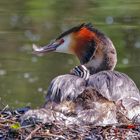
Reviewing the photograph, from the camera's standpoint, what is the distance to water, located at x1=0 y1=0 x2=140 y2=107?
45.8 feet

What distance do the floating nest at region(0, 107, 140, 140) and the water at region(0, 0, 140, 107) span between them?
4783mm

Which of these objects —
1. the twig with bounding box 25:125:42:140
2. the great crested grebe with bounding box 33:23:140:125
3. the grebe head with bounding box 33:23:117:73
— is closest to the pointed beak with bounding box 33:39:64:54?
the grebe head with bounding box 33:23:117:73

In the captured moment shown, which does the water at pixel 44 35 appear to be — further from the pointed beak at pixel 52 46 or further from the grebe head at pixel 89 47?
the grebe head at pixel 89 47

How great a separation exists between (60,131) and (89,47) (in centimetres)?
171

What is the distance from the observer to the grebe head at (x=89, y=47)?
916cm

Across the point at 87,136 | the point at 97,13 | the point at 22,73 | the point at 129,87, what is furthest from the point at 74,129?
the point at 97,13

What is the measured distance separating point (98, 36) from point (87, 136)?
157 centimetres

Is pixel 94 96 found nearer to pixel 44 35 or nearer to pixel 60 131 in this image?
pixel 60 131

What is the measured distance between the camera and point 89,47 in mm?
9430

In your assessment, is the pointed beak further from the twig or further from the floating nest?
the twig

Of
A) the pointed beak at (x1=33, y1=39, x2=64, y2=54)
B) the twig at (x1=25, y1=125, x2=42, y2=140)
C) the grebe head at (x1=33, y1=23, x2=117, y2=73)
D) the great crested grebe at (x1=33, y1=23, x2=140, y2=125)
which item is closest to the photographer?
the twig at (x1=25, y1=125, x2=42, y2=140)

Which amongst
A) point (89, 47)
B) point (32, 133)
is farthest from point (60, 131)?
point (89, 47)

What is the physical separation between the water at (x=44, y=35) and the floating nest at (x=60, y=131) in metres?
4.78

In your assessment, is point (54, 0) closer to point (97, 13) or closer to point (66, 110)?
point (97, 13)
